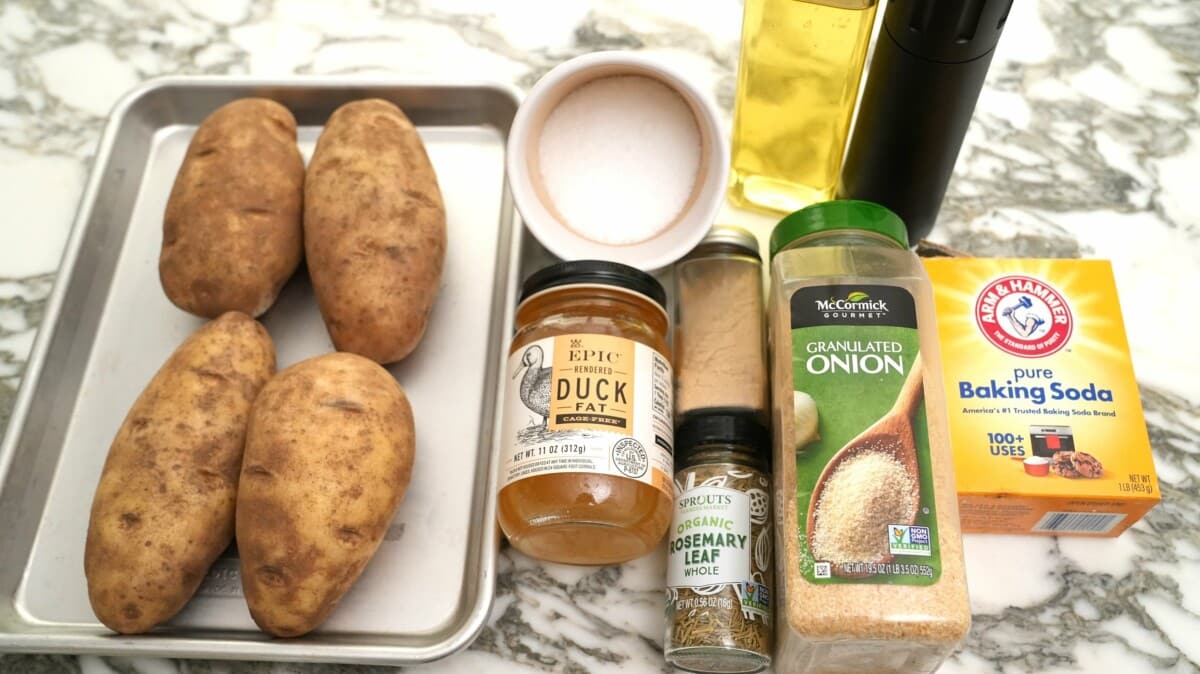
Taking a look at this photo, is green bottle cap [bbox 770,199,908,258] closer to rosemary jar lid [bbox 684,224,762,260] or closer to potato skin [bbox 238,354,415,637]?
rosemary jar lid [bbox 684,224,762,260]

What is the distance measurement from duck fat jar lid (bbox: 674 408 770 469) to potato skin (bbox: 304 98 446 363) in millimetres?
266

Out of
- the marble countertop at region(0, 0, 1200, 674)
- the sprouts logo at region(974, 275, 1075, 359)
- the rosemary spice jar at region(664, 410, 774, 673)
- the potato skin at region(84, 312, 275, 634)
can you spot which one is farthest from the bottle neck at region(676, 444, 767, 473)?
the potato skin at region(84, 312, 275, 634)

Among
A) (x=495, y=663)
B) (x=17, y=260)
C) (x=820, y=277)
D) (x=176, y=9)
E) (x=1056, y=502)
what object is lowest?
(x=495, y=663)

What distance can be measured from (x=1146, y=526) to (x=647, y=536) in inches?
18.4

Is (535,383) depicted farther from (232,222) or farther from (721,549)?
(232,222)

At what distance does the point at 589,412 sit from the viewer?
2.38ft

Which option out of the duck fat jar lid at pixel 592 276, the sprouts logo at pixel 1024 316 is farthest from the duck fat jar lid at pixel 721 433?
the sprouts logo at pixel 1024 316

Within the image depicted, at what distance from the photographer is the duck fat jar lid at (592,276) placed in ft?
2.56

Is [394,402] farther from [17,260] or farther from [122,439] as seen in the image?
[17,260]

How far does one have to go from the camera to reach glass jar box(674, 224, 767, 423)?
31.8 inches

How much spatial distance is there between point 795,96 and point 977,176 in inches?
10.9

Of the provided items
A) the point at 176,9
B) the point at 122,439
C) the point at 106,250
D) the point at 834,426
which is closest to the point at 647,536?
the point at 834,426

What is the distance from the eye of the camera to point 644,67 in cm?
85

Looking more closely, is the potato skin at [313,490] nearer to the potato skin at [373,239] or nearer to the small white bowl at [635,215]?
the potato skin at [373,239]
